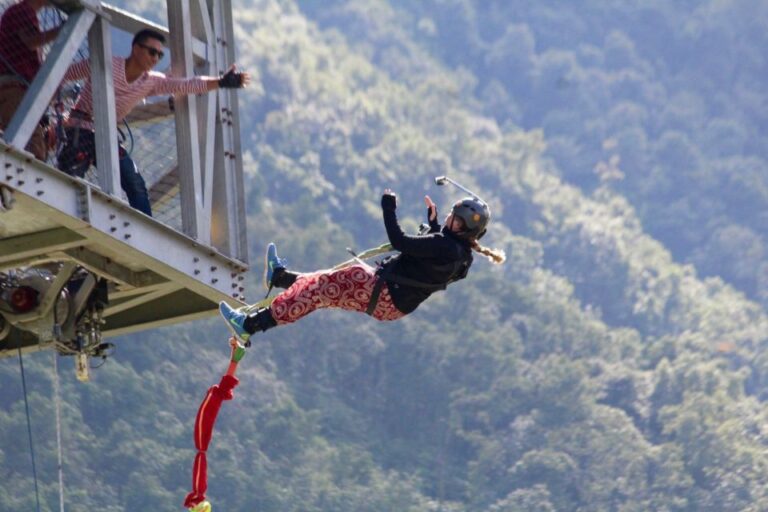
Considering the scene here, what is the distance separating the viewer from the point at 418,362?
6875cm

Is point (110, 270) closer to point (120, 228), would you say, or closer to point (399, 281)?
point (120, 228)

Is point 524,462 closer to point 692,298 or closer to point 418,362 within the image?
point 418,362

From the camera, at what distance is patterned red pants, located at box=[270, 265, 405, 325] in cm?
1295

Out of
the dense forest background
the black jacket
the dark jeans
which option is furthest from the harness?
the dense forest background

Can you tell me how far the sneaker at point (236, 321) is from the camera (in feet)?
42.2

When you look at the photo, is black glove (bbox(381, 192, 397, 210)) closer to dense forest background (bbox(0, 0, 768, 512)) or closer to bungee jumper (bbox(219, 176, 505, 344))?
bungee jumper (bbox(219, 176, 505, 344))

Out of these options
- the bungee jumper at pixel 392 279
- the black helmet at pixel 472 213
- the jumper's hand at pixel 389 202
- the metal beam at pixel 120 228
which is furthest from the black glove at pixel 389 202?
the metal beam at pixel 120 228

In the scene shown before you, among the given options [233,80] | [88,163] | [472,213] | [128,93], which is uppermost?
[233,80]

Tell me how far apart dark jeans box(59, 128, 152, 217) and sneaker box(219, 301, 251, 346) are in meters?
1.01

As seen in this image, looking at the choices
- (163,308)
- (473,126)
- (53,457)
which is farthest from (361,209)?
(163,308)

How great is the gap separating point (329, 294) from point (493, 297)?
59.3 m

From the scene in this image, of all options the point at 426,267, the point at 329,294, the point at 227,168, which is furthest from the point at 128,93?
the point at 426,267

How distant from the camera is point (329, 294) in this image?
42.6 feet

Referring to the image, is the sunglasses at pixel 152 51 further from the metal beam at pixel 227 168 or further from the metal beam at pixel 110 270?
the metal beam at pixel 110 270
